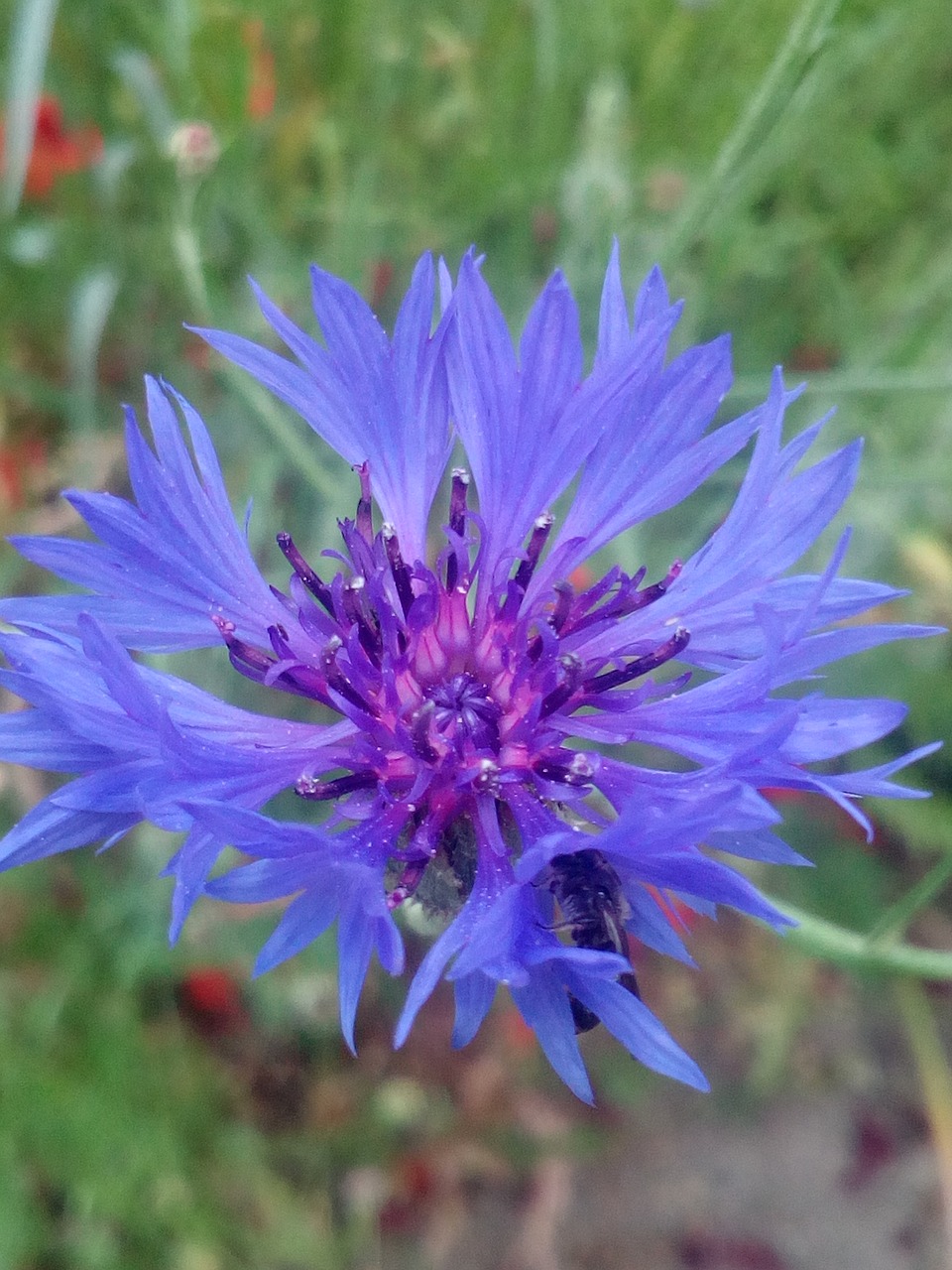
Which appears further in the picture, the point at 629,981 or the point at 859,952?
the point at 859,952

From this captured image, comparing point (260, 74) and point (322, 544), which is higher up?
point (260, 74)

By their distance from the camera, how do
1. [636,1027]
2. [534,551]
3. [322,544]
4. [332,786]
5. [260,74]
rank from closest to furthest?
[636,1027]
[332,786]
[534,551]
[322,544]
[260,74]

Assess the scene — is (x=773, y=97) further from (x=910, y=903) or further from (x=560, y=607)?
(x=910, y=903)

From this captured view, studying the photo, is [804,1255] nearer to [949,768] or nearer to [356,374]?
[949,768]

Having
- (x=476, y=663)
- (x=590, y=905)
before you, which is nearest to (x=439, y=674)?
(x=476, y=663)

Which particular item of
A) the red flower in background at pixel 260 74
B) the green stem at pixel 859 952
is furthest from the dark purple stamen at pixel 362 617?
the red flower in background at pixel 260 74

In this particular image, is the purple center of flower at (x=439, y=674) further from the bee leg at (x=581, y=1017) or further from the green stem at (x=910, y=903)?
the green stem at (x=910, y=903)
